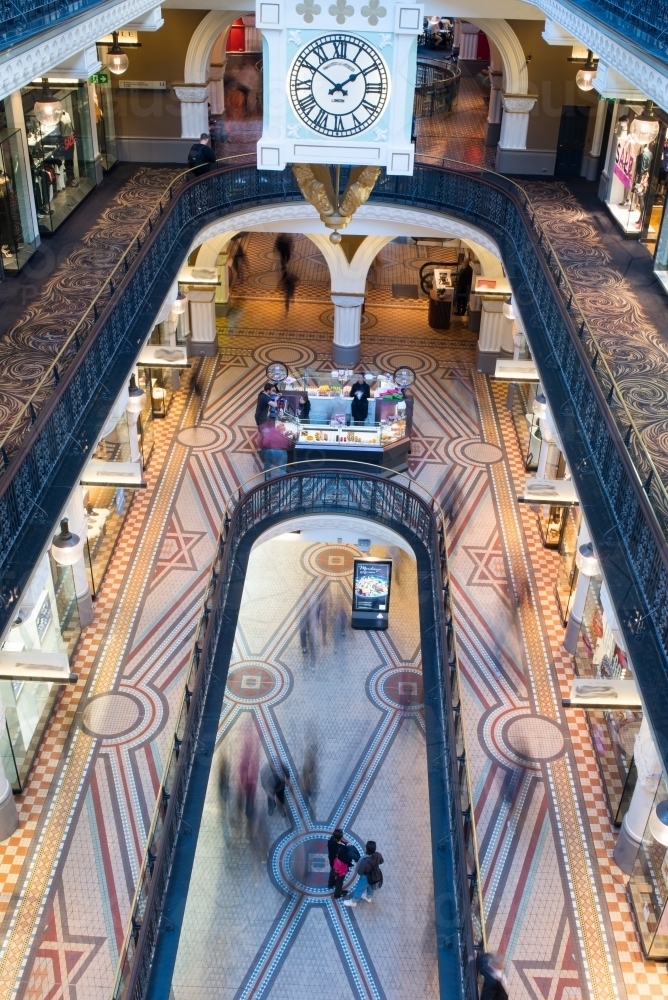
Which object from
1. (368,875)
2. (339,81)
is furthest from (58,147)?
(368,875)

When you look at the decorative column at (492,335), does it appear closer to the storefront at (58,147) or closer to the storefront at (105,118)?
the storefront at (105,118)

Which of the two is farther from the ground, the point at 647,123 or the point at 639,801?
the point at 647,123

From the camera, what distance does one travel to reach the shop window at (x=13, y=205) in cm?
1143

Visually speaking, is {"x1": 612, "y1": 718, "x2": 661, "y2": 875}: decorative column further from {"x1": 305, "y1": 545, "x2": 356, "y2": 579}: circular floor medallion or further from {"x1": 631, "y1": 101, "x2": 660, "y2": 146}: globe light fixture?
{"x1": 631, "y1": 101, "x2": 660, "y2": 146}: globe light fixture

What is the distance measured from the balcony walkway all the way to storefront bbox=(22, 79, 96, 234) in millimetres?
3366

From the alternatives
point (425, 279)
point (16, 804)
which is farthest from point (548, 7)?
point (16, 804)

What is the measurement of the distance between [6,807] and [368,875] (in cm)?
311

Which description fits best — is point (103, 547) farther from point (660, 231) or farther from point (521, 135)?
point (521, 135)

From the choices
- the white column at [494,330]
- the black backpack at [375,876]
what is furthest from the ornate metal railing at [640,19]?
the white column at [494,330]

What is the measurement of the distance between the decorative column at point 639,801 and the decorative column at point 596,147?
29.5ft

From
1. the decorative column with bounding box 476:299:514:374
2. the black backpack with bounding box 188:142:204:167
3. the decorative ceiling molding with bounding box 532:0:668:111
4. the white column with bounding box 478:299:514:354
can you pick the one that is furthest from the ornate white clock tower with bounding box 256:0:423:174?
the white column with bounding box 478:299:514:354

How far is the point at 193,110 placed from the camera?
50.2ft

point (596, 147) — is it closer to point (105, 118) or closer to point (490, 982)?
point (105, 118)

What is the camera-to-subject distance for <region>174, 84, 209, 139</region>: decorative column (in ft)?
49.6
